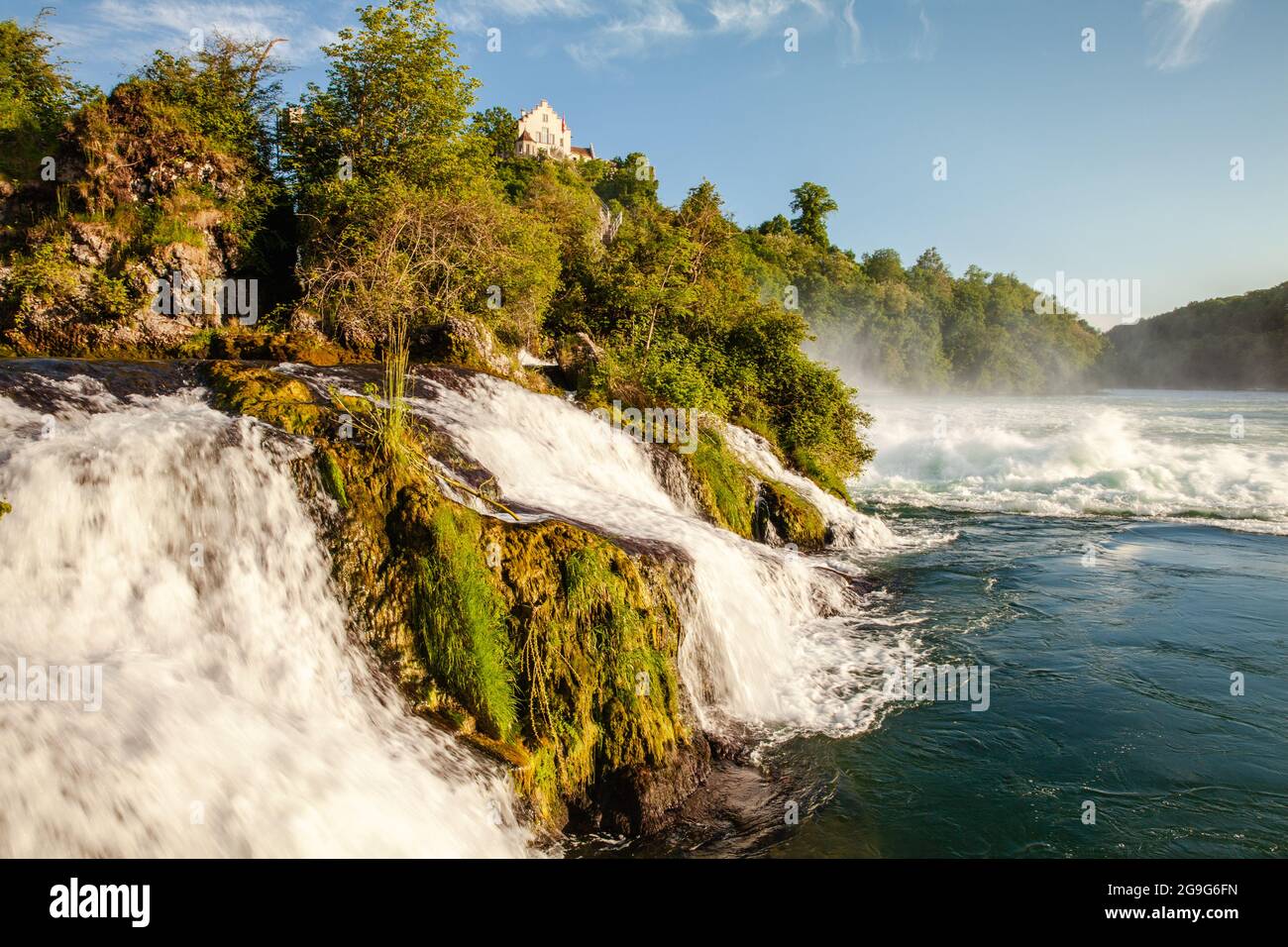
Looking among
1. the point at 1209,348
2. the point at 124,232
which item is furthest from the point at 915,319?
the point at 124,232

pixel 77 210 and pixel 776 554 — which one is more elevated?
pixel 77 210

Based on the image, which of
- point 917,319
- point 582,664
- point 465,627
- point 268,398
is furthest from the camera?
point 917,319

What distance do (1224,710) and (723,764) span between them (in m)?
5.36

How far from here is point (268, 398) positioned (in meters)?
7.18

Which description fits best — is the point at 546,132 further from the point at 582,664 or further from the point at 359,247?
the point at 582,664

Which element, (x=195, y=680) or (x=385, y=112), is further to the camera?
(x=385, y=112)

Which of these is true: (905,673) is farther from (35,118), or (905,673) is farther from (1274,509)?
(35,118)

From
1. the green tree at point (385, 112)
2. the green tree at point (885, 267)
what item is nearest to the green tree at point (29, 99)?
the green tree at point (385, 112)

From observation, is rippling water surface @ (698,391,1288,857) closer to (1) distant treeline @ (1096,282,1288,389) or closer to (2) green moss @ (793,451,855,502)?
(2) green moss @ (793,451,855,502)

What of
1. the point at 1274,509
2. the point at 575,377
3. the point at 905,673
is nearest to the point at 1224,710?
the point at 905,673

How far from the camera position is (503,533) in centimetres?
586

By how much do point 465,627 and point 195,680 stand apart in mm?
1722

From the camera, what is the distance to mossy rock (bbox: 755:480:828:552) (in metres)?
13.1

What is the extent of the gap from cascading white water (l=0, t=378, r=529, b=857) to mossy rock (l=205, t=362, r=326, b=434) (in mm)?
589
